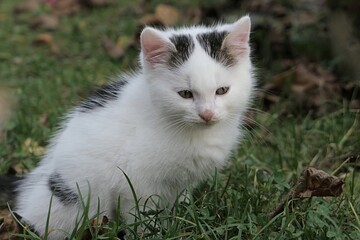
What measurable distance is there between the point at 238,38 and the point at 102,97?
768mm

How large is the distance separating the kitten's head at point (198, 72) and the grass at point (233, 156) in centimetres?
43

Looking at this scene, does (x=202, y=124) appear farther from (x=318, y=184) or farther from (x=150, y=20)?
(x=150, y=20)

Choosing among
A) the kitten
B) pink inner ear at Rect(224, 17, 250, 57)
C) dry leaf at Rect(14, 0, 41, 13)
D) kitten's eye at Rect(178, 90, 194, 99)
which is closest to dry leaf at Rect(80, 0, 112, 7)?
dry leaf at Rect(14, 0, 41, 13)

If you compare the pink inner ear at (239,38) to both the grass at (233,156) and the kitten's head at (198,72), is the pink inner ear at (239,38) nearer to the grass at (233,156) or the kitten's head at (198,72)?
the kitten's head at (198,72)

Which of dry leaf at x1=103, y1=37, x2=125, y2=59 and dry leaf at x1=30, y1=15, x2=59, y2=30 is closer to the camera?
dry leaf at x1=103, y1=37, x2=125, y2=59

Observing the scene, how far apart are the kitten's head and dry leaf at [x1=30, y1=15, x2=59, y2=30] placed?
3914 mm

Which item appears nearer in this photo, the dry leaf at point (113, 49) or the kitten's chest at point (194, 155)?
the kitten's chest at point (194, 155)

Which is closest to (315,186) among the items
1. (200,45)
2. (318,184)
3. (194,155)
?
(318,184)

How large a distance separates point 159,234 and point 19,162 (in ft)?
5.05

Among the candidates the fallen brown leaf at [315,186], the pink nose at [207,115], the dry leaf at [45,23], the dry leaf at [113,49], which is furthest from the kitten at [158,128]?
the dry leaf at [45,23]

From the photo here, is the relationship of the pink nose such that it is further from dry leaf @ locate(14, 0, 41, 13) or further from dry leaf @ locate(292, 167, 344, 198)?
dry leaf @ locate(14, 0, 41, 13)

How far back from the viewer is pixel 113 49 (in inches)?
239

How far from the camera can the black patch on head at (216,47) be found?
3.12 m

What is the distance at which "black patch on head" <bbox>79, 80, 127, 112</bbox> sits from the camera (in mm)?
3363
